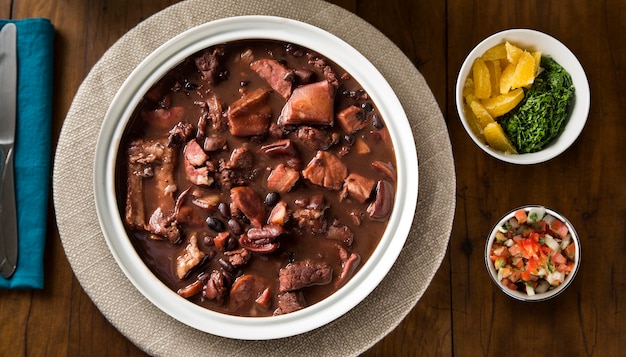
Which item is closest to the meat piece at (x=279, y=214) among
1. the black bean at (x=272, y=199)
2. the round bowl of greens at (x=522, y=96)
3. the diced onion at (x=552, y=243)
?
the black bean at (x=272, y=199)

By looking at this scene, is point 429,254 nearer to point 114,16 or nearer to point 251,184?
point 251,184

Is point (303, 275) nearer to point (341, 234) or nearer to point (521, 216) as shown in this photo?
point (341, 234)

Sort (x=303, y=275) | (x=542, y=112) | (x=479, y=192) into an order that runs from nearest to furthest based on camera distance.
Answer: (x=303, y=275), (x=542, y=112), (x=479, y=192)

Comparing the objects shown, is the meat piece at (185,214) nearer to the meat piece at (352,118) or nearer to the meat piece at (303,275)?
the meat piece at (303,275)

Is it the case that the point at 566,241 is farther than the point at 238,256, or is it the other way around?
the point at 566,241

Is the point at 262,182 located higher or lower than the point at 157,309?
higher

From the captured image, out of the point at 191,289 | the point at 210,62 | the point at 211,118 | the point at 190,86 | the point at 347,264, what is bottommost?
the point at 191,289

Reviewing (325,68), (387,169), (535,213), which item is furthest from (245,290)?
(535,213)
